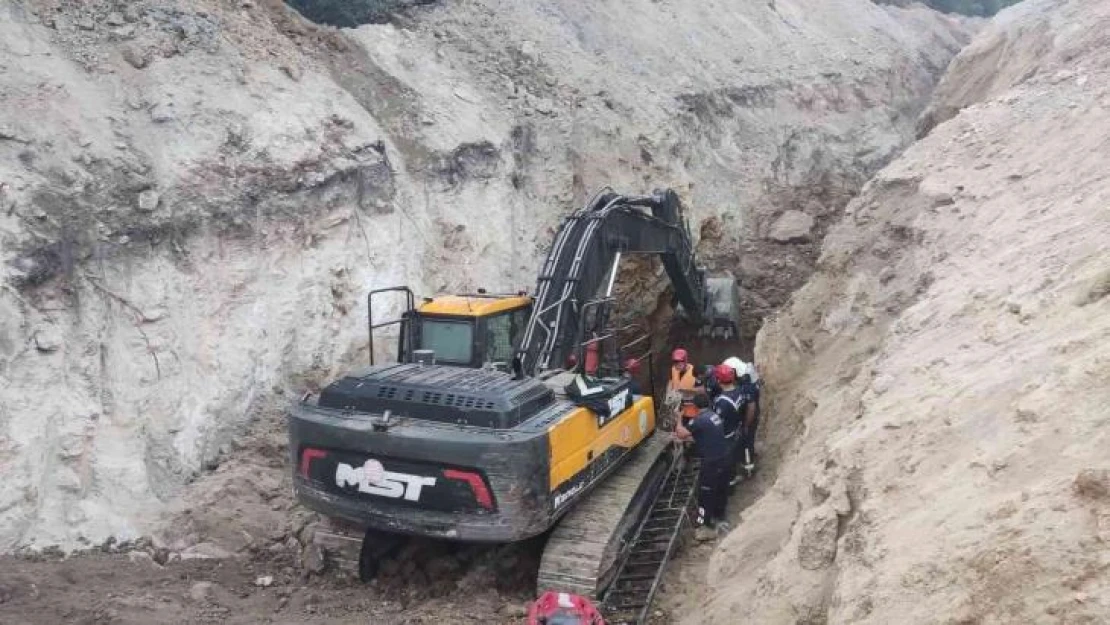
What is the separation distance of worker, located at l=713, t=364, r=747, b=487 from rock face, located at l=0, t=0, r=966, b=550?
3768 mm

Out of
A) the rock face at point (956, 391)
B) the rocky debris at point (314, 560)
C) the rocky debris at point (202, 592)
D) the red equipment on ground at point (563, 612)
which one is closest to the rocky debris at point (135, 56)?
the rocky debris at point (314, 560)

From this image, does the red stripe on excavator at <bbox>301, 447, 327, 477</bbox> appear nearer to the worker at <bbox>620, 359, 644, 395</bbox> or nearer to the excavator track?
the excavator track

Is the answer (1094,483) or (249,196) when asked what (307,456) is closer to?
(249,196)

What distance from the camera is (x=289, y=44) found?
1168 cm

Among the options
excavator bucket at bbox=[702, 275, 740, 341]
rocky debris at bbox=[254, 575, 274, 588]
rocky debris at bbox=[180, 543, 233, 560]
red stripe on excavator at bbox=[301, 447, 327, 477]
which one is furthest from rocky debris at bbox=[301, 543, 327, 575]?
excavator bucket at bbox=[702, 275, 740, 341]

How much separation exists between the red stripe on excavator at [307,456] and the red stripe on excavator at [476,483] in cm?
101

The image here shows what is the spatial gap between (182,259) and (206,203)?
0.65 meters

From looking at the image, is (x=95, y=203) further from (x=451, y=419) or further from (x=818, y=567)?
(x=818, y=567)

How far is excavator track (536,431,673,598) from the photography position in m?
6.88

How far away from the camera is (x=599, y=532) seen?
23.6 feet

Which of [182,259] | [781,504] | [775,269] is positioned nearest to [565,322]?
[781,504]

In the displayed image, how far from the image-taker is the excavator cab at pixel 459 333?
819 cm

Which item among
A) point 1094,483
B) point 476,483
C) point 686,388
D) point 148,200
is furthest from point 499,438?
point 148,200

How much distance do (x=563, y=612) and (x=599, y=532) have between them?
1503 millimetres
